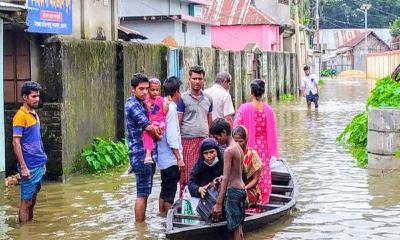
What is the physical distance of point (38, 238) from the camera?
8633 mm

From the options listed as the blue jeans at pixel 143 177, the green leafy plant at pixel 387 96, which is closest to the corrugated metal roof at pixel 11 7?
the blue jeans at pixel 143 177

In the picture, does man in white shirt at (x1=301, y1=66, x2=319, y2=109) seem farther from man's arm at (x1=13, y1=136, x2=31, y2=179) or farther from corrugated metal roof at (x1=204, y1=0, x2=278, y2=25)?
man's arm at (x1=13, y1=136, x2=31, y2=179)

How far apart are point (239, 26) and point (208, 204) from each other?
3680 centimetres

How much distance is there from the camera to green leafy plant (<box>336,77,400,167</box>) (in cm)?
1407

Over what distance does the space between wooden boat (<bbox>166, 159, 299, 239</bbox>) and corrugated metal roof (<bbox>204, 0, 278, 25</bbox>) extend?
34.3 meters

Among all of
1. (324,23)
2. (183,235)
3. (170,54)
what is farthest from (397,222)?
(324,23)

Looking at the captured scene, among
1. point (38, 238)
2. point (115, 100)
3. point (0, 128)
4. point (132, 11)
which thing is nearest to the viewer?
point (38, 238)

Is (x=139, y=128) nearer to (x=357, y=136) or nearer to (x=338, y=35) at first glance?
(x=357, y=136)

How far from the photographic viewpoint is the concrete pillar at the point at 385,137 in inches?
489

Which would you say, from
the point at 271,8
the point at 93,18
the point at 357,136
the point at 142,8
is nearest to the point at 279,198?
the point at 357,136

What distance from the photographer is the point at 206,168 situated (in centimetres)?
828

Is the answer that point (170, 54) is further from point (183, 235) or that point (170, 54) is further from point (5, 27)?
point (183, 235)

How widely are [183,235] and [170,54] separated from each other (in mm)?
10933

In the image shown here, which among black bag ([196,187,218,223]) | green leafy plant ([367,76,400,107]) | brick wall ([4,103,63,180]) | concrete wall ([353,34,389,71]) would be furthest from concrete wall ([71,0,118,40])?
concrete wall ([353,34,389,71])
